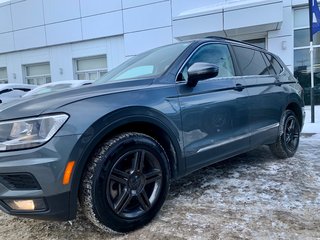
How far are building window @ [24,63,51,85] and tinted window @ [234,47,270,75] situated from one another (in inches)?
599

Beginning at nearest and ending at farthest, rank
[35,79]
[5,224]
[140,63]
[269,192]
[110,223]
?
[110,223], [5,224], [269,192], [140,63], [35,79]

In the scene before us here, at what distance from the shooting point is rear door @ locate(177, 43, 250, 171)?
3064 millimetres

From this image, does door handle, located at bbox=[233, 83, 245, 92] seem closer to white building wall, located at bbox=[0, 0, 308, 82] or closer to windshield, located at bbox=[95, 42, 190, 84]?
windshield, located at bbox=[95, 42, 190, 84]

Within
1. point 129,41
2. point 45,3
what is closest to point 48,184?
point 129,41

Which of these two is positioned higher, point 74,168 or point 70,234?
point 74,168

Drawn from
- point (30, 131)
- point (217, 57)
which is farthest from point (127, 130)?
point (217, 57)

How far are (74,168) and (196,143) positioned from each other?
4.25ft

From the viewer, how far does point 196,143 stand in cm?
311

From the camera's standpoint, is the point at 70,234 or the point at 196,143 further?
the point at 196,143

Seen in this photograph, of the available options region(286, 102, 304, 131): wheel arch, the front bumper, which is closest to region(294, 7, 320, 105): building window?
region(286, 102, 304, 131): wheel arch

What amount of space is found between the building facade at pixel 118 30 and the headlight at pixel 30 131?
381 inches

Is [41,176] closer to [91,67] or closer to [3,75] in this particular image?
[91,67]

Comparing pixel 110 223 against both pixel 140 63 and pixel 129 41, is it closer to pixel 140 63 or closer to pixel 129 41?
pixel 140 63

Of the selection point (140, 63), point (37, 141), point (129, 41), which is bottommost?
point (37, 141)
